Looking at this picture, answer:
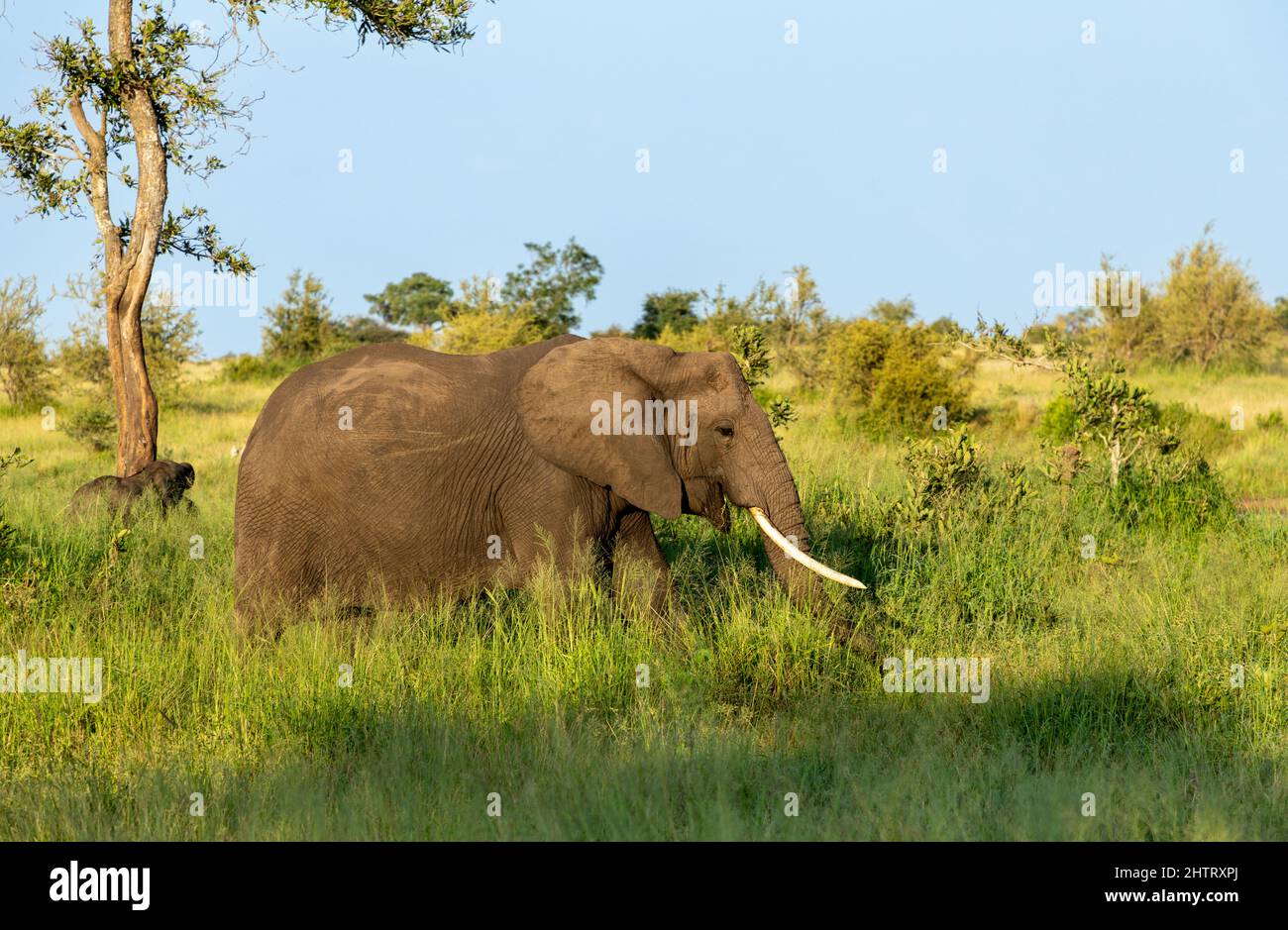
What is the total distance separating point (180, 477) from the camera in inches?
555

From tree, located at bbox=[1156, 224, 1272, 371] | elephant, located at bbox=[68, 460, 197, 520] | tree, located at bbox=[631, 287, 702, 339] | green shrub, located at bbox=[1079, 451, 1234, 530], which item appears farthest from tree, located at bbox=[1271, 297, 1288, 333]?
elephant, located at bbox=[68, 460, 197, 520]

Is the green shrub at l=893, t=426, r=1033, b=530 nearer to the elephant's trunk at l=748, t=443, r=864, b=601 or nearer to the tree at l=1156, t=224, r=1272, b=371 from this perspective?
Answer: the elephant's trunk at l=748, t=443, r=864, b=601

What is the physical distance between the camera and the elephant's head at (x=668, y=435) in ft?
23.7

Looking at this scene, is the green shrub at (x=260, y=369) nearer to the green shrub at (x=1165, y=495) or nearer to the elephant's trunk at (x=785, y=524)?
the green shrub at (x=1165, y=495)

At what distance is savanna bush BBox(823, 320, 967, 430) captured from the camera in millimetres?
20719

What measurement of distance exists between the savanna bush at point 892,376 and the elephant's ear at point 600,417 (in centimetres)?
1238

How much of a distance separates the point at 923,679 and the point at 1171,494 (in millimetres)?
5654

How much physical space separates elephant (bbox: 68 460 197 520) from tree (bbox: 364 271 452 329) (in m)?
33.8

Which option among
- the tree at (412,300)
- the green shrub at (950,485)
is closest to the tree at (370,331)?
the tree at (412,300)

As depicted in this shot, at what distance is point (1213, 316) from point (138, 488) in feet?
109

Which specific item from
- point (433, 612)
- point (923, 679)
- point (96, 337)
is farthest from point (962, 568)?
point (96, 337)

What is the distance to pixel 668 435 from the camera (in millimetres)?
7418

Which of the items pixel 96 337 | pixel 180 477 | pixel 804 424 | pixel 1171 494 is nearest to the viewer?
pixel 1171 494

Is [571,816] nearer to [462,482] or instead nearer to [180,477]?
[462,482]
